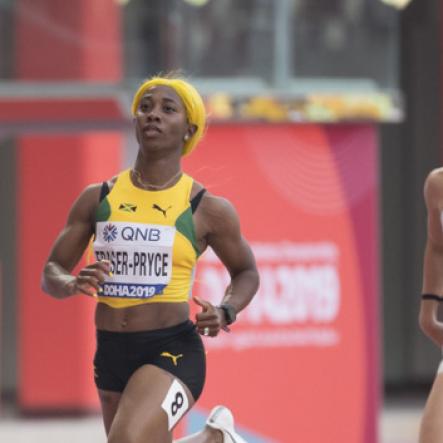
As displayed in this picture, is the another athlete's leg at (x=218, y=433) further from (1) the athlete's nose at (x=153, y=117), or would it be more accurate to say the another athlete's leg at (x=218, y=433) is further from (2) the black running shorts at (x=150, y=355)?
(1) the athlete's nose at (x=153, y=117)

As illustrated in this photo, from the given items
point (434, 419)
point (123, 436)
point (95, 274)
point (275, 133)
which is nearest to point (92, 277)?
point (95, 274)

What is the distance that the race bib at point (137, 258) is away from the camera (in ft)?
20.1

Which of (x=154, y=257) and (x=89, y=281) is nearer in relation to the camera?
(x=89, y=281)

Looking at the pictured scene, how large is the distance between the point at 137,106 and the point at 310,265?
3.33 metres

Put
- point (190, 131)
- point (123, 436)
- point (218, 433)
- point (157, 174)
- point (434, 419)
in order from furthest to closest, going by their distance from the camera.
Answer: point (218, 433) → point (190, 131) → point (157, 174) → point (434, 419) → point (123, 436)

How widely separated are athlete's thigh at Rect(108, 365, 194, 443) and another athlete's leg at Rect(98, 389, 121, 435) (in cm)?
18

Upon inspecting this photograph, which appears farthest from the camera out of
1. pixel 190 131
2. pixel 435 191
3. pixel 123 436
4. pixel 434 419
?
pixel 435 191

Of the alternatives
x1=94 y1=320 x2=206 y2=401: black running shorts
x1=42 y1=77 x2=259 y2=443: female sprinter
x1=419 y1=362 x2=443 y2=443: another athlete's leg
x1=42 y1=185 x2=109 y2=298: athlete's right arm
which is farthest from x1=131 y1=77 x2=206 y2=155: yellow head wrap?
x1=419 y1=362 x2=443 y2=443: another athlete's leg

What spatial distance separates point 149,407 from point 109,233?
73 cm

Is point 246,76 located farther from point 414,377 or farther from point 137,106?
point 414,377

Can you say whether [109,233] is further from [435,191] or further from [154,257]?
[435,191]

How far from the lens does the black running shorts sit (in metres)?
6.14

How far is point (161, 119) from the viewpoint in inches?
245

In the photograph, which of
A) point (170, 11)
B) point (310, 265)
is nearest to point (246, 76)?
point (170, 11)
